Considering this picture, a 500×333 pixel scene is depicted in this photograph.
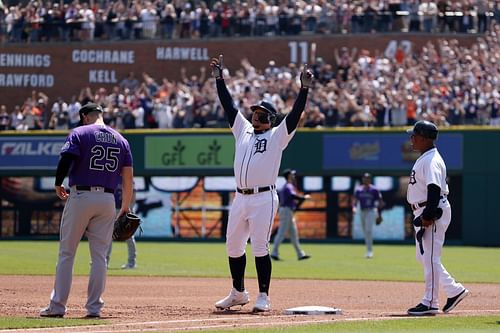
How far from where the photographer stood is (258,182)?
13.0 meters

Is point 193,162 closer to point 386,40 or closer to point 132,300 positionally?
point 386,40

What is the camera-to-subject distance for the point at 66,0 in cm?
4150

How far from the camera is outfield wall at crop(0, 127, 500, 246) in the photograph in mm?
33281

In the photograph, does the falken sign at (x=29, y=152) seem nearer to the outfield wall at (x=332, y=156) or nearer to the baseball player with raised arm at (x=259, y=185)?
the outfield wall at (x=332, y=156)

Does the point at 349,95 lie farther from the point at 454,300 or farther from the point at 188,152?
the point at 454,300

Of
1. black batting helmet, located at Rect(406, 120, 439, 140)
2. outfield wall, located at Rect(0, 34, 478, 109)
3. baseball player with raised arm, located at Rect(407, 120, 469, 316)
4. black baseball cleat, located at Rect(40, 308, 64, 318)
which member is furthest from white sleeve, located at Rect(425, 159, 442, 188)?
outfield wall, located at Rect(0, 34, 478, 109)

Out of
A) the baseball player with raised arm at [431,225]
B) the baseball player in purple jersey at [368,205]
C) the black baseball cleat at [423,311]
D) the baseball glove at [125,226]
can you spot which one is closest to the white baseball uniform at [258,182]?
the baseball glove at [125,226]

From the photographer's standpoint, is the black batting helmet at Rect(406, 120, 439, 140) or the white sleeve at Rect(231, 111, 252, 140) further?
the white sleeve at Rect(231, 111, 252, 140)

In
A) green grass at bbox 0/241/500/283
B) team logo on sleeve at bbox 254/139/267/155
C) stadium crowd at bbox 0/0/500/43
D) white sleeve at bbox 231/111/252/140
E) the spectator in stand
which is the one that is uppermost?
stadium crowd at bbox 0/0/500/43

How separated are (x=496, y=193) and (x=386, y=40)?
7840mm

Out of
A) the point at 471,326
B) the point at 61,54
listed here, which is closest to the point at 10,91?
the point at 61,54

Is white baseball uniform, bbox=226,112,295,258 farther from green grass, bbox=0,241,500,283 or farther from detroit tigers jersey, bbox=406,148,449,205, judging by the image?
green grass, bbox=0,241,500,283

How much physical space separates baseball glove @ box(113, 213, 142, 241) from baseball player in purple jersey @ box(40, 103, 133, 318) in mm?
518

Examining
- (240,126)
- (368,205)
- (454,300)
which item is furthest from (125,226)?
(368,205)
